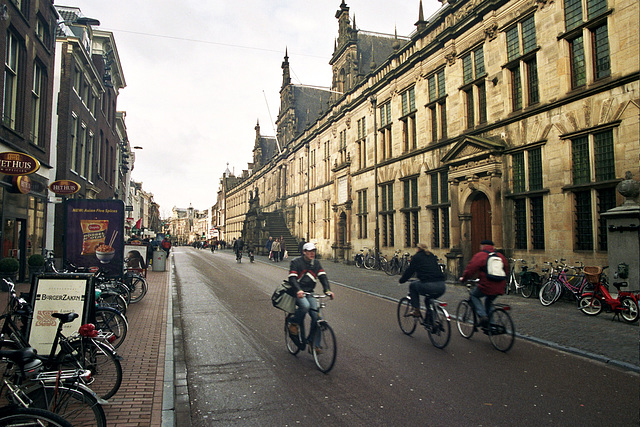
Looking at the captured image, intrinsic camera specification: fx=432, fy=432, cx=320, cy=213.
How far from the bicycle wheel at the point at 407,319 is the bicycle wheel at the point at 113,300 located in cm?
550

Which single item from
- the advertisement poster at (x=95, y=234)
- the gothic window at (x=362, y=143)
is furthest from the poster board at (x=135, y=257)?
the gothic window at (x=362, y=143)

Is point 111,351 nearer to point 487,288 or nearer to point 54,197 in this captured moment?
point 487,288

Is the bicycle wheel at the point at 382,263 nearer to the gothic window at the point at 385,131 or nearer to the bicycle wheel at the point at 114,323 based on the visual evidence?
the gothic window at the point at 385,131

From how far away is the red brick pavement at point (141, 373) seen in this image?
4410 millimetres

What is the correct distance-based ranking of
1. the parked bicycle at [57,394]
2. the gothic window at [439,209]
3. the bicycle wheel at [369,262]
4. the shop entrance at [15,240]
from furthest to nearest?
the bicycle wheel at [369,262]
the gothic window at [439,209]
the shop entrance at [15,240]
the parked bicycle at [57,394]

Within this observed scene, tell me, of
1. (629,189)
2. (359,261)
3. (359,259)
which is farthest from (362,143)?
(629,189)

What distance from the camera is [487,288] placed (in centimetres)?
742

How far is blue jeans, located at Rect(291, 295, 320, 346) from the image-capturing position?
646 cm

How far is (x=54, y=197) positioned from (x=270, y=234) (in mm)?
26858

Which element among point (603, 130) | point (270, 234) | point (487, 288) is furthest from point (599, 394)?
point (270, 234)

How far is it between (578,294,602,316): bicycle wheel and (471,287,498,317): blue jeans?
4.08 meters

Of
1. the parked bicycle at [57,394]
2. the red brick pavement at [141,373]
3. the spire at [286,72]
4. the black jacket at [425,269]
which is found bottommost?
the red brick pavement at [141,373]

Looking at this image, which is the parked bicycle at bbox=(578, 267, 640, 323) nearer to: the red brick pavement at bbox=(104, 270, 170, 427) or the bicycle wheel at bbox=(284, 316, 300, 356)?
the bicycle wheel at bbox=(284, 316, 300, 356)

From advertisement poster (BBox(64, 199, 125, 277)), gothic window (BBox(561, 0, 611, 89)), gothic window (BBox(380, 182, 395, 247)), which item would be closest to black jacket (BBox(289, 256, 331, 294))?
advertisement poster (BBox(64, 199, 125, 277))
